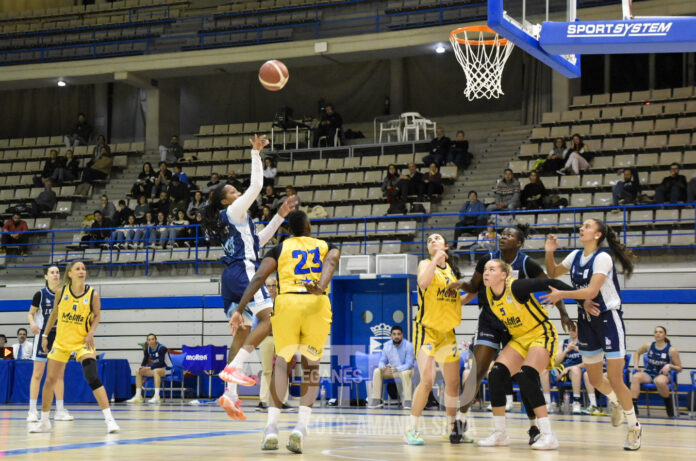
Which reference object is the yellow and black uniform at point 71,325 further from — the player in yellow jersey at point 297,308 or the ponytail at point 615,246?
the ponytail at point 615,246

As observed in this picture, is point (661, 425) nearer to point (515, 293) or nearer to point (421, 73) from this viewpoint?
point (515, 293)

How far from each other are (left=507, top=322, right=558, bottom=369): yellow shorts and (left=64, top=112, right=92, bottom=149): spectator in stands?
2088cm

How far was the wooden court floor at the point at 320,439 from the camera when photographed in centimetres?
638

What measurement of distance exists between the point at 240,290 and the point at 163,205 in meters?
13.3

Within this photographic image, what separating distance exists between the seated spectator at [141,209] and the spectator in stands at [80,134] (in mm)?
6098

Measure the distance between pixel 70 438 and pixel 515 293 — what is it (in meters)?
4.08

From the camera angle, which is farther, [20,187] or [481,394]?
[20,187]

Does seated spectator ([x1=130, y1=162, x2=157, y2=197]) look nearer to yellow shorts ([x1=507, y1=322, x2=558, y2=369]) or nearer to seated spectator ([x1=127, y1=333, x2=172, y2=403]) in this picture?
seated spectator ([x1=127, y1=333, x2=172, y2=403])

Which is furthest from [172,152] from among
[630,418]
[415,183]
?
[630,418]

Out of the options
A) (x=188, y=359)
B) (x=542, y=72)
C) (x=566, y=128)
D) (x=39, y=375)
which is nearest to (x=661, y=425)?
(x=39, y=375)

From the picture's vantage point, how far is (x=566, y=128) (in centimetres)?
1966

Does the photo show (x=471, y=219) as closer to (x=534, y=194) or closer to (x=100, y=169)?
(x=534, y=194)

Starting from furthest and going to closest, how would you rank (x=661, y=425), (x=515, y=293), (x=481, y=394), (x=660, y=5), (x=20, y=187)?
(x=20, y=187) → (x=660, y=5) → (x=481, y=394) → (x=661, y=425) → (x=515, y=293)

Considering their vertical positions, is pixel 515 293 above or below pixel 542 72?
below
